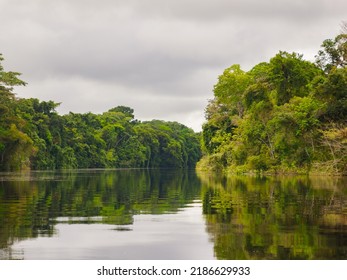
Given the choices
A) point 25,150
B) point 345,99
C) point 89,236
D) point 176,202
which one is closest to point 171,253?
point 89,236

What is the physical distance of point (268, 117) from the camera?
68.7m

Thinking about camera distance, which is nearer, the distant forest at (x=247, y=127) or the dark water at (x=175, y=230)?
the dark water at (x=175, y=230)

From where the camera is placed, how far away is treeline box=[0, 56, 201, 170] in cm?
8831

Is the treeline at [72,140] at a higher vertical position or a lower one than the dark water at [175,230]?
higher

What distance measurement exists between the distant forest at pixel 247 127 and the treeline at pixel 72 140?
8.8 inches

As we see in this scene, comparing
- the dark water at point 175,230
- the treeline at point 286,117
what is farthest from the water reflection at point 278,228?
the treeline at point 286,117

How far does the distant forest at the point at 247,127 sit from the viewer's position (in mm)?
52500

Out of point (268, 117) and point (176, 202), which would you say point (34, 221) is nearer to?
point (176, 202)

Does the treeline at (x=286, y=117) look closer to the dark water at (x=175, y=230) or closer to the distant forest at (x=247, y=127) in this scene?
the distant forest at (x=247, y=127)

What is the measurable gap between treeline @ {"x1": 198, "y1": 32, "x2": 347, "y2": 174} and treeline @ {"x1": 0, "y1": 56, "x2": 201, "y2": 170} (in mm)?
31578

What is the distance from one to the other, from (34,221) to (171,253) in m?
6.96

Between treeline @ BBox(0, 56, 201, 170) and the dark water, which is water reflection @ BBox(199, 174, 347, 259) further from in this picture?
treeline @ BBox(0, 56, 201, 170)

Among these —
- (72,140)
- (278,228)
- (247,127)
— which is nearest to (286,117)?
(247,127)

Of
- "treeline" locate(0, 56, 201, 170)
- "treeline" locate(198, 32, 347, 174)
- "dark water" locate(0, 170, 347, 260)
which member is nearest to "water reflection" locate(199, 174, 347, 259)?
"dark water" locate(0, 170, 347, 260)
